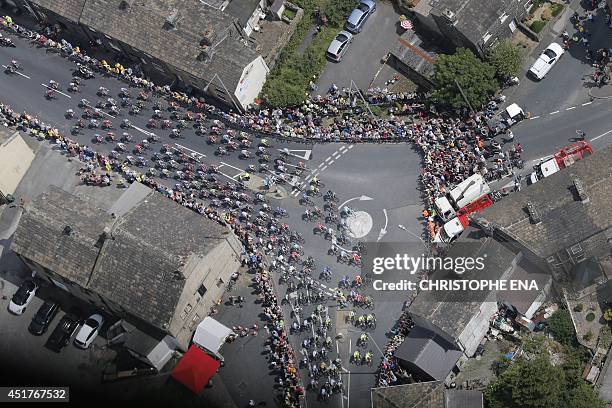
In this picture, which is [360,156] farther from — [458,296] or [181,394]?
[181,394]

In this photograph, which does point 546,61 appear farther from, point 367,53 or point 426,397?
point 426,397

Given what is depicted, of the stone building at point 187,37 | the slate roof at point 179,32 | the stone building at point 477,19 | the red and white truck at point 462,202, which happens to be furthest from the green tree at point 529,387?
the slate roof at point 179,32

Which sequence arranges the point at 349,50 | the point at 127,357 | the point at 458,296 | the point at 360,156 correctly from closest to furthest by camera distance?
the point at 458,296 → the point at 127,357 → the point at 360,156 → the point at 349,50

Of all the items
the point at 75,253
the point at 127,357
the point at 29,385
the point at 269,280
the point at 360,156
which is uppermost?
the point at 360,156

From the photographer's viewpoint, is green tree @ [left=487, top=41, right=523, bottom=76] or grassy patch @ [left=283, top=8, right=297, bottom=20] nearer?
green tree @ [left=487, top=41, right=523, bottom=76]

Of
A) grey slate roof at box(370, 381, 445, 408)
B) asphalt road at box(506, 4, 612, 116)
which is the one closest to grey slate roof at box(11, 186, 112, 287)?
grey slate roof at box(370, 381, 445, 408)

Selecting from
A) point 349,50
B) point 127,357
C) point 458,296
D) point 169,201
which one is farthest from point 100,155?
point 458,296

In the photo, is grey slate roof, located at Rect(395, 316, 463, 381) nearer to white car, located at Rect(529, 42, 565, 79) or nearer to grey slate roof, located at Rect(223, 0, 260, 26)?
white car, located at Rect(529, 42, 565, 79)
